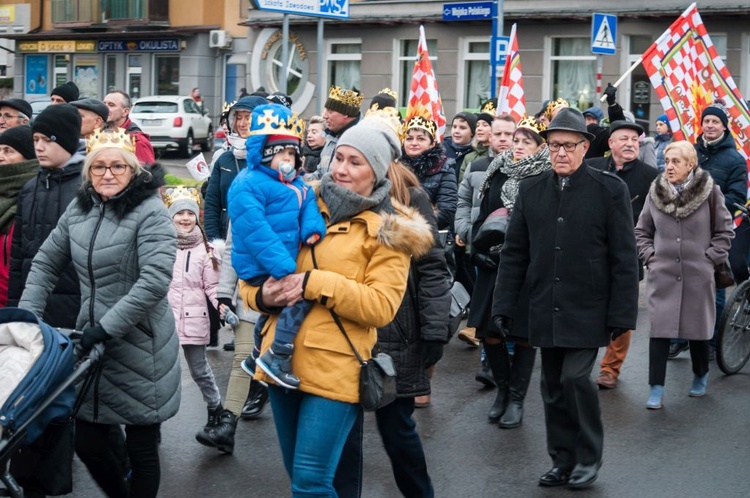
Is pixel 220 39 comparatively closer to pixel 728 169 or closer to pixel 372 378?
pixel 728 169

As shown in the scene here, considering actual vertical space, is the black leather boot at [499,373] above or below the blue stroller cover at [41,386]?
below

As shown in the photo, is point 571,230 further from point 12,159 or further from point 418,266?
point 12,159

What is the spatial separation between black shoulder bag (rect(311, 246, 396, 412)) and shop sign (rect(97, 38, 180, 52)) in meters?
40.7

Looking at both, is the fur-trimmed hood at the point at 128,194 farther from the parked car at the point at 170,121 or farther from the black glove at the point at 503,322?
the parked car at the point at 170,121

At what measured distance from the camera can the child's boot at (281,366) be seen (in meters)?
4.57

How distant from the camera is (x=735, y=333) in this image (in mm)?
9328

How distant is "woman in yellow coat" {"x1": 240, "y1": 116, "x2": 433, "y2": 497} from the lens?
4.57 m

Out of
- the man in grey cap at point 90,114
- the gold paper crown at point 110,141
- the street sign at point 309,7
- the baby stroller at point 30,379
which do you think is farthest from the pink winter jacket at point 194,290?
the street sign at point 309,7

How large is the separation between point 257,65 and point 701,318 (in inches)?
1078

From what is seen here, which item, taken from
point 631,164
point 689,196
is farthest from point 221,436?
point 631,164

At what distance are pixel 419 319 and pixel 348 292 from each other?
3.79 ft

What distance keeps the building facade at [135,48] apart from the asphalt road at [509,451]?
3411cm

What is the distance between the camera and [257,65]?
34.5 meters

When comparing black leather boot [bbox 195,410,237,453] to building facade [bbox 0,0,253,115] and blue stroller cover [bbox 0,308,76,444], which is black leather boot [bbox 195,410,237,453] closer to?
blue stroller cover [bbox 0,308,76,444]
